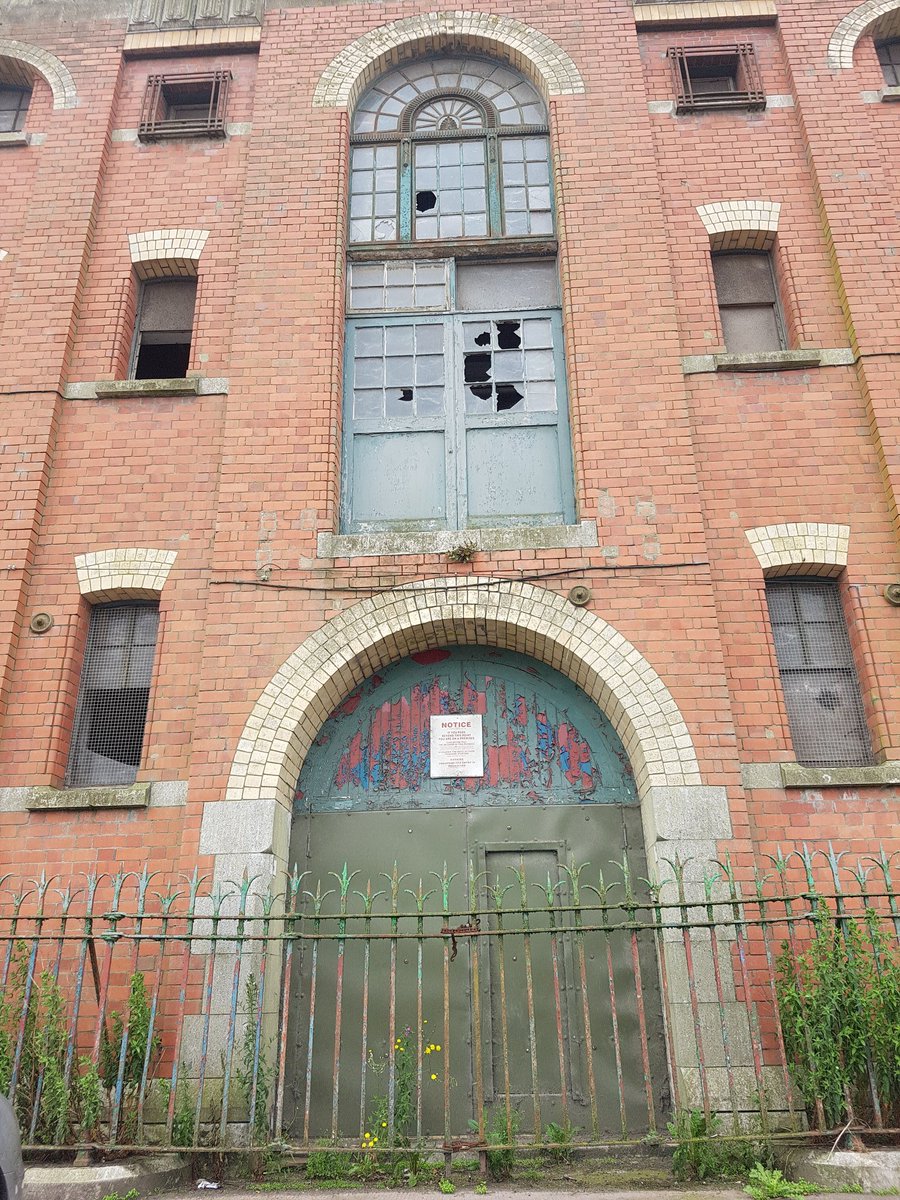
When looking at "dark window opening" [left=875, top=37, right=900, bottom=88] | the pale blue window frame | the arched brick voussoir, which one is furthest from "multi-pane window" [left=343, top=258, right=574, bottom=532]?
"dark window opening" [left=875, top=37, right=900, bottom=88]

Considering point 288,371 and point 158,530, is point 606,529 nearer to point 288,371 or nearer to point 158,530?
point 288,371

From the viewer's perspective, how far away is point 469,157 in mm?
10523

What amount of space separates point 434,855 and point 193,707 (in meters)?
2.36

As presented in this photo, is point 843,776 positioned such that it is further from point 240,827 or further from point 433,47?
point 433,47

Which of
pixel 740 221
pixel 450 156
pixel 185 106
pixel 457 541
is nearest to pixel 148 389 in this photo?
pixel 457 541

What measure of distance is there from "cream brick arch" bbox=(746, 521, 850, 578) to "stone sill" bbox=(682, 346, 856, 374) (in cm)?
162

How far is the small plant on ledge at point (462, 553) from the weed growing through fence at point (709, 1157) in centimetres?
441

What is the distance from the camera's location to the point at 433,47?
10844 millimetres

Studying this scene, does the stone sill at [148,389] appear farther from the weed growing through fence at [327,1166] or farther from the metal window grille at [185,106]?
the weed growing through fence at [327,1166]

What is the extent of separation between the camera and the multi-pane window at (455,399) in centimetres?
890

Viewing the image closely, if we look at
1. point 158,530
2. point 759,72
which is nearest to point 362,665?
point 158,530

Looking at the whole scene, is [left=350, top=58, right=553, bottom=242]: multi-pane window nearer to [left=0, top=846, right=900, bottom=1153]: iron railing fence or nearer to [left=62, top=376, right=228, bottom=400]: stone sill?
[left=62, top=376, right=228, bottom=400]: stone sill

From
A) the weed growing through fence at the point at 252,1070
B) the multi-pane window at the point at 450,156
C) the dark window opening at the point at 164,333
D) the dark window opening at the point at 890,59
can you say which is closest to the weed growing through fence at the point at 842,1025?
the weed growing through fence at the point at 252,1070

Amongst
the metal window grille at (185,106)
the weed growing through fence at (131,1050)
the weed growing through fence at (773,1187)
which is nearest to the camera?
the weed growing through fence at (773,1187)
